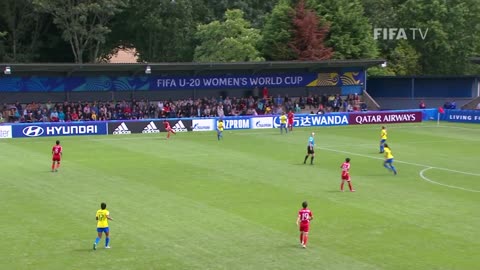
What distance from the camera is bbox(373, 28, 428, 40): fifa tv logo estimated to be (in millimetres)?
94875

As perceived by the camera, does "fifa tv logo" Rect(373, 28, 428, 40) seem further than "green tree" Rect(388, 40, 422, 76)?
Yes

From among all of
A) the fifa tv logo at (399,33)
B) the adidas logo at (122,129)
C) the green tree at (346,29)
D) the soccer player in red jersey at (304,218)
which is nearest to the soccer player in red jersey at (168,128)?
the adidas logo at (122,129)

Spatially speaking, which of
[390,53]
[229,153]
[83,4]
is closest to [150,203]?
[229,153]

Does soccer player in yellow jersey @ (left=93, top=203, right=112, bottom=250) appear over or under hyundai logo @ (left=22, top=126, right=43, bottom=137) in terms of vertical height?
under

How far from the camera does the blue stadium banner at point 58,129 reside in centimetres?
5888

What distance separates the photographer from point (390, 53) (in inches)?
3898

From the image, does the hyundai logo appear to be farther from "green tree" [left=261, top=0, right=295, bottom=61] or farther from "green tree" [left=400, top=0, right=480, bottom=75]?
"green tree" [left=400, top=0, right=480, bottom=75]

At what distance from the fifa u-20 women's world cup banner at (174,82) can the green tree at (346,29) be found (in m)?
8.32

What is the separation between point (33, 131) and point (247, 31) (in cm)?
3052

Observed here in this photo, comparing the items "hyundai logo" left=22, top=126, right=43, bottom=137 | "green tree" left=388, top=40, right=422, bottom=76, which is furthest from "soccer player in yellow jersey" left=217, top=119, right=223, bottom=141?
"green tree" left=388, top=40, right=422, bottom=76

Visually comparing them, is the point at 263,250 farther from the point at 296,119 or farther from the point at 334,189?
the point at 296,119

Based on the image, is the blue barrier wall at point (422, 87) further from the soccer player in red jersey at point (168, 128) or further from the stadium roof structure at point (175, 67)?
the soccer player in red jersey at point (168, 128)

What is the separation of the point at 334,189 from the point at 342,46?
54.4m

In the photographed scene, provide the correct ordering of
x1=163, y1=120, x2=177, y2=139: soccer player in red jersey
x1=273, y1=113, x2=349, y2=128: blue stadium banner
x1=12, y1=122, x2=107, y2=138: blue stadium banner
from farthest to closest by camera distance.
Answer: x1=273, y1=113, x2=349, y2=128: blue stadium banner → x1=12, y1=122, x2=107, y2=138: blue stadium banner → x1=163, y1=120, x2=177, y2=139: soccer player in red jersey
